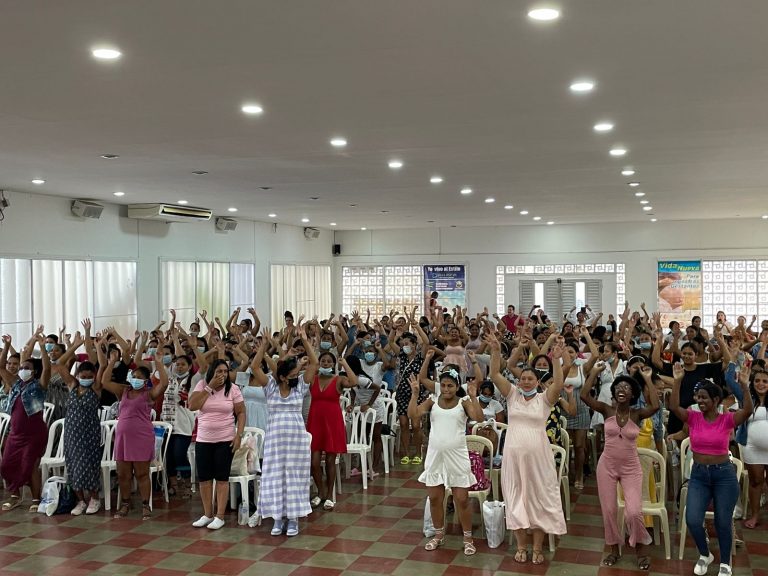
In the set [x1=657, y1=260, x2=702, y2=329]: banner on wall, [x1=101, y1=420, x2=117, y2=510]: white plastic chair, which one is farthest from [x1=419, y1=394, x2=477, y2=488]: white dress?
[x1=657, y1=260, x2=702, y2=329]: banner on wall

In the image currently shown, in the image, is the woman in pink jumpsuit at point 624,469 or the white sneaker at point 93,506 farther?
the white sneaker at point 93,506

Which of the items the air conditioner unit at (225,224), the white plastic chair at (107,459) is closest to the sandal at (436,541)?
the white plastic chair at (107,459)

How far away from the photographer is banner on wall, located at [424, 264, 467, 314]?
21.7 metres

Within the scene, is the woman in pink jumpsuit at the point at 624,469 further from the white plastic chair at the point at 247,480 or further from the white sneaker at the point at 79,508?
the white sneaker at the point at 79,508

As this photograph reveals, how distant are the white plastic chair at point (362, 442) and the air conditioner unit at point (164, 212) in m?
6.81

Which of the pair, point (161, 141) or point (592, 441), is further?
point (592, 441)

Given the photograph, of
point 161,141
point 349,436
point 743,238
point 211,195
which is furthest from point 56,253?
point 743,238

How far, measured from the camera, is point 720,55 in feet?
16.6

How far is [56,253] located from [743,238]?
15.4m

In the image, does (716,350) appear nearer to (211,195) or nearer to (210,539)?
(210,539)

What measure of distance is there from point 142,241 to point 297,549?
959cm

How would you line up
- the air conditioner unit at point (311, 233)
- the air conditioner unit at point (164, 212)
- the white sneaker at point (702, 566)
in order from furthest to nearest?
the air conditioner unit at point (311, 233), the air conditioner unit at point (164, 212), the white sneaker at point (702, 566)

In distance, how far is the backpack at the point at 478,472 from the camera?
256 inches

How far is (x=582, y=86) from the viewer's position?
5910 mm
